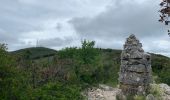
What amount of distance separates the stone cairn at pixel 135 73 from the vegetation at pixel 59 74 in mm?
1201

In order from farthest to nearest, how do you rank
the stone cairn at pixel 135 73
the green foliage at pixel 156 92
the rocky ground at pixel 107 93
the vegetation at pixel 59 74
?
the rocky ground at pixel 107 93 → the green foliage at pixel 156 92 → the stone cairn at pixel 135 73 → the vegetation at pixel 59 74

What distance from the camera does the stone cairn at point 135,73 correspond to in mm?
28938

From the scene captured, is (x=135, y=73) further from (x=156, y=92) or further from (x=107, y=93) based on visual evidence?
(x=107, y=93)

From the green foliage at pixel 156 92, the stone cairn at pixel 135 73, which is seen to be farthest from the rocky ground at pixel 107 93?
the stone cairn at pixel 135 73

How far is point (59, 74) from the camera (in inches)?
1400

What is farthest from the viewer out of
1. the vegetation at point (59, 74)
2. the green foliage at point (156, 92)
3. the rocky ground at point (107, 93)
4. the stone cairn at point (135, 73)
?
the rocky ground at point (107, 93)

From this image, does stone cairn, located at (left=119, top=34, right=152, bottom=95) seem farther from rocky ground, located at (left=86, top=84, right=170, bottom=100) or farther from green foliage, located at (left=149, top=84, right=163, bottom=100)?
rocky ground, located at (left=86, top=84, right=170, bottom=100)

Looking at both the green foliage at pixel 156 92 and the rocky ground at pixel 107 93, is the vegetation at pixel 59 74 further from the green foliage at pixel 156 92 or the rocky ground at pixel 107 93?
the green foliage at pixel 156 92

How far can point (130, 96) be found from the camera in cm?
2895

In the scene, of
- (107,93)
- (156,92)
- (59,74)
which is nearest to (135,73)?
(156,92)

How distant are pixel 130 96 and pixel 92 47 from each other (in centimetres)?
2168

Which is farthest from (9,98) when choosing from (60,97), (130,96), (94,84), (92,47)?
(92,47)

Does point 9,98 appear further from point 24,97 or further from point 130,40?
point 130,40

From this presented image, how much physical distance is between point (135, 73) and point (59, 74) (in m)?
8.39
